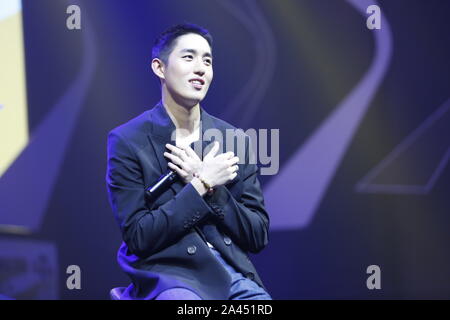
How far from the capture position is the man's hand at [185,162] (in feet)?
7.10

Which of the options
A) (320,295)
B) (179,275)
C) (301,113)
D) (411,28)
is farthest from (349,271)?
(179,275)

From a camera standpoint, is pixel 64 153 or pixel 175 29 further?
pixel 64 153

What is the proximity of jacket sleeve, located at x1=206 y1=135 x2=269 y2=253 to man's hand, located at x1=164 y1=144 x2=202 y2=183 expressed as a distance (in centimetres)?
11

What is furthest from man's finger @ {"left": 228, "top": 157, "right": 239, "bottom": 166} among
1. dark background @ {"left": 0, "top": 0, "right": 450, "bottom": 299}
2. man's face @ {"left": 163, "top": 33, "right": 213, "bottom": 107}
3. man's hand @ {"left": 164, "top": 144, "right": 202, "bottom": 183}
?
dark background @ {"left": 0, "top": 0, "right": 450, "bottom": 299}

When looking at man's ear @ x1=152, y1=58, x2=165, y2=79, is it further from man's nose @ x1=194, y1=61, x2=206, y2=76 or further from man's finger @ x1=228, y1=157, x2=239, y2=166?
man's finger @ x1=228, y1=157, x2=239, y2=166

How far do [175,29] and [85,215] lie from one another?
60.6 inches

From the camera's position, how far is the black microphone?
2121mm

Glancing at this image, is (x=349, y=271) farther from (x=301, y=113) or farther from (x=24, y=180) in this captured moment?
(x=24, y=180)

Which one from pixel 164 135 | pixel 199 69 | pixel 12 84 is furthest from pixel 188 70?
pixel 12 84

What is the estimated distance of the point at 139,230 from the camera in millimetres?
2059

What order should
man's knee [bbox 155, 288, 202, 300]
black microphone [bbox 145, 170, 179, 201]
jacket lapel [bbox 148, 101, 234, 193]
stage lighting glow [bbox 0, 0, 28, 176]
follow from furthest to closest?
stage lighting glow [bbox 0, 0, 28, 176], jacket lapel [bbox 148, 101, 234, 193], black microphone [bbox 145, 170, 179, 201], man's knee [bbox 155, 288, 202, 300]

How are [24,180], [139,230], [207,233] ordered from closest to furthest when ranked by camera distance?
1. [139,230]
2. [207,233]
3. [24,180]

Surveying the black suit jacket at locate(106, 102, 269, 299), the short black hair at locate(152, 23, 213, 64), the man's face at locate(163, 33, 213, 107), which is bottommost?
the black suit jacket at locate(106, 102, 269, 299)

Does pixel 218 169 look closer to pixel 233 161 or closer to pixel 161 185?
pixel 233 161
